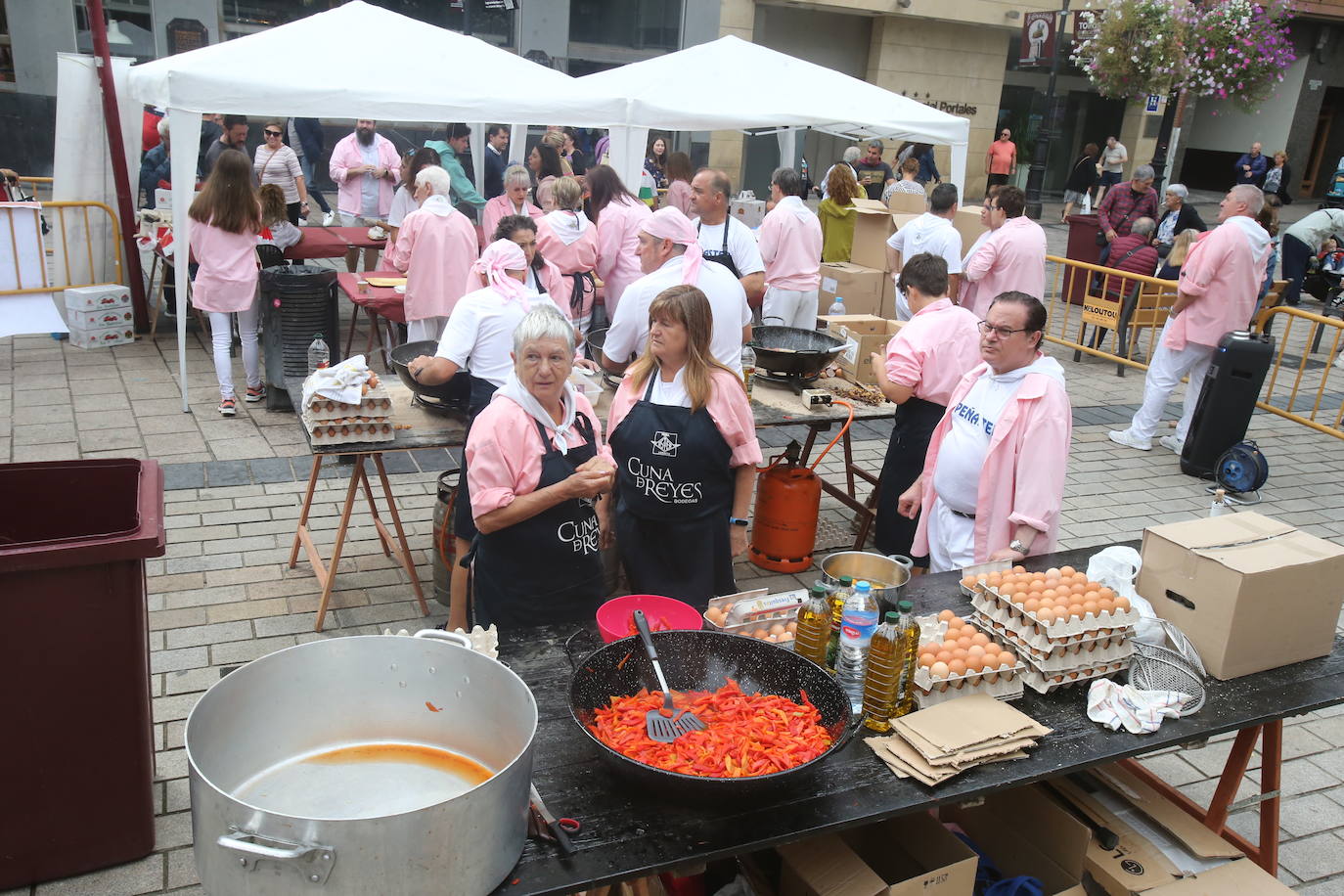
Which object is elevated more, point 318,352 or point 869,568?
point 869,568

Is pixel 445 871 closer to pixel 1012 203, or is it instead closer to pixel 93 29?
pixel 1012 203

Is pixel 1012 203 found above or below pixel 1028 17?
below

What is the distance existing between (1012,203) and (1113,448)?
2.25 metres

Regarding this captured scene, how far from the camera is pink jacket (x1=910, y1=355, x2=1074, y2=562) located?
386 cm

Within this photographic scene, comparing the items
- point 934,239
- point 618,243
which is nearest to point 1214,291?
point 934,239

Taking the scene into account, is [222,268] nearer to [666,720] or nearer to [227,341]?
[227,341]

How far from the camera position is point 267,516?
6.28 metres

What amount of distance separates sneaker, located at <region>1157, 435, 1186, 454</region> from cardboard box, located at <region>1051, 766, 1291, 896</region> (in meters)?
5.79

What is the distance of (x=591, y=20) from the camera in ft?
69.7

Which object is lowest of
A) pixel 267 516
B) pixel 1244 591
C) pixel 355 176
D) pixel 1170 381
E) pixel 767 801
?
pixel 267 516

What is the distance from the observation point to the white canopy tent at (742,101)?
9.23 metres

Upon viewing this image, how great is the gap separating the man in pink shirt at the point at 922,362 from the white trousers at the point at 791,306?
344 cm

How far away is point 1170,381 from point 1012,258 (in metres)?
1.68

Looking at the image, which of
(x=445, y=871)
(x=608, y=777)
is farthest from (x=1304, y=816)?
(x=445, y=871)
